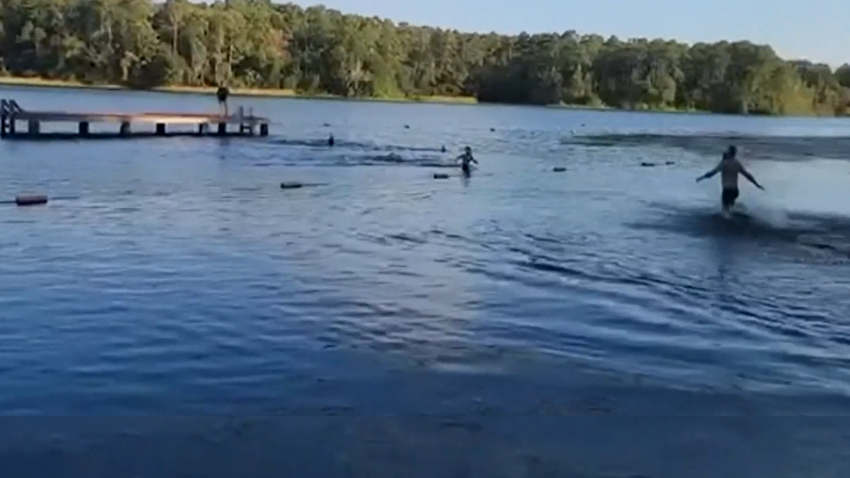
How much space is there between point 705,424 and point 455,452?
222 cm

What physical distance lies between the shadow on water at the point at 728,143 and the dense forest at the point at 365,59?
66496 mm

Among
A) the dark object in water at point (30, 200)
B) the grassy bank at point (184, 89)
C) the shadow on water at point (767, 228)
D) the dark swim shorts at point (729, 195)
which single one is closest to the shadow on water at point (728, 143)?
the shadow on water at point (767, 228)

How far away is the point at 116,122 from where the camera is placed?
189 feet

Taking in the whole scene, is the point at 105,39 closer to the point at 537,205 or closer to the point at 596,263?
the point at 537,205

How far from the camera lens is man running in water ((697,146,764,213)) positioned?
1009 inches

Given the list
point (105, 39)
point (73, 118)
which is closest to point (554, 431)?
point (73, 118)

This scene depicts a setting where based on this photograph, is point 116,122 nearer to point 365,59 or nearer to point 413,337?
point 413,337

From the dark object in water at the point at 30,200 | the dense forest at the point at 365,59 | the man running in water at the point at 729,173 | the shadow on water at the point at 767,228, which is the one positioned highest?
the dense forest at the point at 365,59

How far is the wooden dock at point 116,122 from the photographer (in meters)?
50.6

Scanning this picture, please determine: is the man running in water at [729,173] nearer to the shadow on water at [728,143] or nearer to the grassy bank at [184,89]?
the shadow on water at [728,143]

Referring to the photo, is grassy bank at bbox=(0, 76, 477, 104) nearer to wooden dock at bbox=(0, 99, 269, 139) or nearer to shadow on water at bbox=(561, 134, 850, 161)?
shadow on water at bbox=(561, 134, 850, 161)

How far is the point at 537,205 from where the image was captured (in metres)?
32.3

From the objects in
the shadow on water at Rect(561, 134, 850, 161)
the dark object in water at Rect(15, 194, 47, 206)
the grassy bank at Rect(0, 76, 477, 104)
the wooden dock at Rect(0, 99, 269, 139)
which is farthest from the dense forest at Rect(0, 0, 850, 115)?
the dark object in water at Rect(15, 194, 47, 206)

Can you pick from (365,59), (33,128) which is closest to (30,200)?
(33,128)
